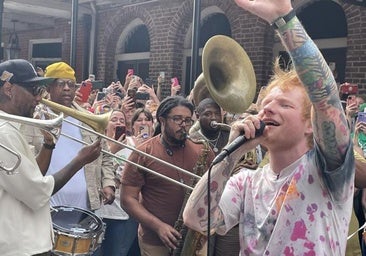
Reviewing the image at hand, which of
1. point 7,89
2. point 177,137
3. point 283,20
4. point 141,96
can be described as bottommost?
point 177,137

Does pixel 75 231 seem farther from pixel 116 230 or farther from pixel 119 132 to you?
pixel 119 132

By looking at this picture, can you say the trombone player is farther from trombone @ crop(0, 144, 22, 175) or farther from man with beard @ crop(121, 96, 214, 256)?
man with beard @ crop(121, 96, 214, 256)

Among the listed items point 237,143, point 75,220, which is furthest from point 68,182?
point 237,143

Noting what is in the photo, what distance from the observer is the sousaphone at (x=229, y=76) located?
8.90 feet

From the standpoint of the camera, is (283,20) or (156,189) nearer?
(283,20)

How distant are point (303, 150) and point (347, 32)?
5757 millimetres

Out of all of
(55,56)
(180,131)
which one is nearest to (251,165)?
(180,131)

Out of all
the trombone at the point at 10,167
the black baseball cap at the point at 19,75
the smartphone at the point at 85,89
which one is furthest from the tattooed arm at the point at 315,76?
the smartphone at the point at 85,89

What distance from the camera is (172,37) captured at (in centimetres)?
964

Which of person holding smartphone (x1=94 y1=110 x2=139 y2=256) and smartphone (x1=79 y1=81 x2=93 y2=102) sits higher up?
smartphone (x1=79 y1=81 x2=93 y2=102)

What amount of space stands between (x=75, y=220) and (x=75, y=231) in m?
0.17

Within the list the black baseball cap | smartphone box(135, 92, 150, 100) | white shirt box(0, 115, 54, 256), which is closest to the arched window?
smartphone box(135, 92, 150, 100)

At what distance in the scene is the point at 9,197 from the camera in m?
2.67

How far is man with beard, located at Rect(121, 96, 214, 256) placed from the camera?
349 cm
